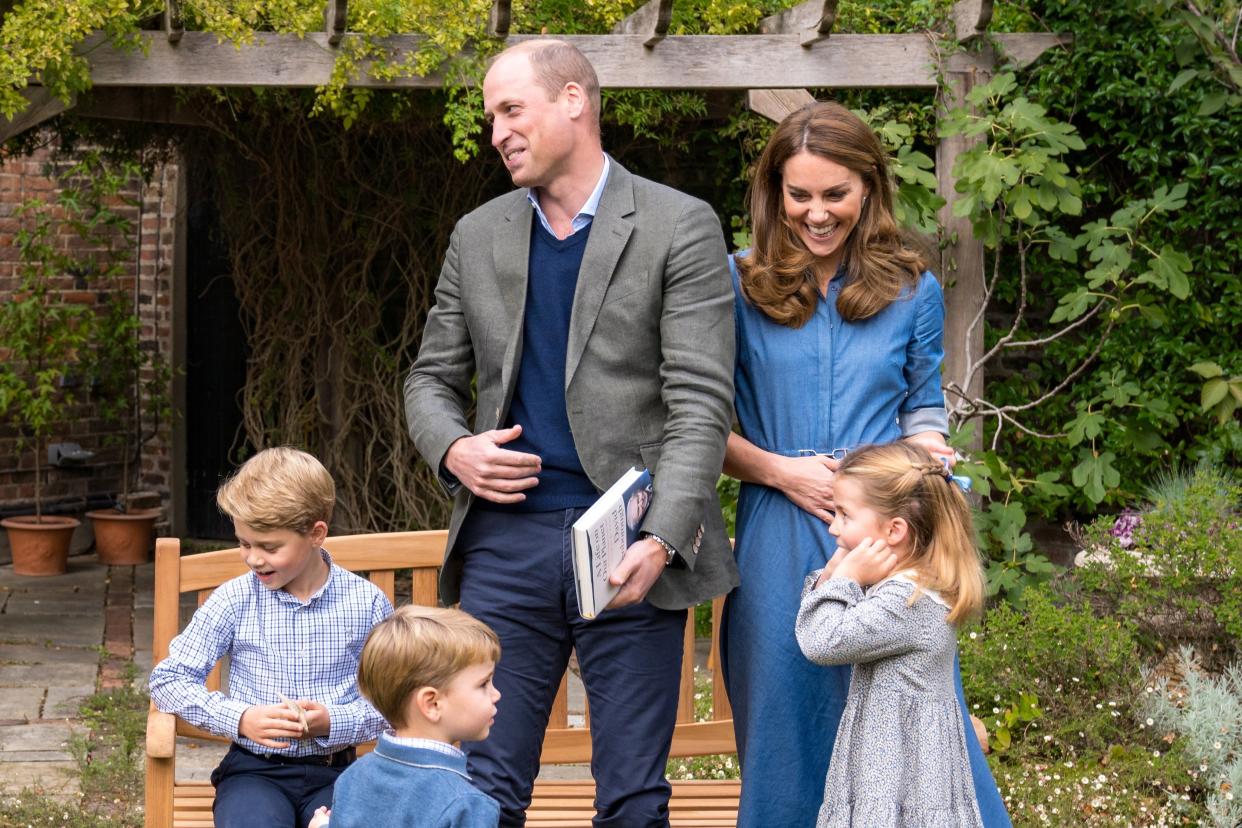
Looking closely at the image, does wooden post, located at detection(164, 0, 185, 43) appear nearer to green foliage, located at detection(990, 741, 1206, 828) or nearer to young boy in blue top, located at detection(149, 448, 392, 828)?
young boy in blue top, located at detection(149, 448, 392, 828)

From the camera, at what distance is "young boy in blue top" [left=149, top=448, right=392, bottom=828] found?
276 centimetres

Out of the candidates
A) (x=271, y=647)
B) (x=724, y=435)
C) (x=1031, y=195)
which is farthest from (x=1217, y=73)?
(x=271, y=647)

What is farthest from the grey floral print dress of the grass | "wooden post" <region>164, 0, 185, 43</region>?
"wooden post" <region>164, 0, 185, 43</region>

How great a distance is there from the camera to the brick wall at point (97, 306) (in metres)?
8.46

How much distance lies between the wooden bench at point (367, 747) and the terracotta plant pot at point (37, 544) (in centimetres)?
511

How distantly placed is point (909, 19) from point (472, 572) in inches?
139

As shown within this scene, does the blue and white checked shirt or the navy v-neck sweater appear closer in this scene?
the navy v-neck sweater

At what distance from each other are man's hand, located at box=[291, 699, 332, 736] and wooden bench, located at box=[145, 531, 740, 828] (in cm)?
27

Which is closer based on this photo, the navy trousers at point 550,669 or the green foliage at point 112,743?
the navy trousers at point 550,669

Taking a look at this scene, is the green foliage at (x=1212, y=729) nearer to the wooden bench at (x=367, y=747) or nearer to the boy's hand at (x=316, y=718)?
the wooden bench at (x=367, y=747)

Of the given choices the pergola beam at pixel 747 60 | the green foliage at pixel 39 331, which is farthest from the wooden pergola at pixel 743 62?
the green foliage at pixel 39 331

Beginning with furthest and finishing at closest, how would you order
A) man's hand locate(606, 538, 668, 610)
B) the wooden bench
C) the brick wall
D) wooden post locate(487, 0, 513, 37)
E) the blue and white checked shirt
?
the brick wall, wooden post locate(487, 0, 513, 37), the wooden bench, the blue and white checked shirt, man's hand locate(606, 538, 668, 610)

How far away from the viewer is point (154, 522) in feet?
28.6

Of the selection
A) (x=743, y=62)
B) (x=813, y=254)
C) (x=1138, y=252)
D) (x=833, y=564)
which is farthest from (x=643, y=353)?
(x=1138, y=252)
